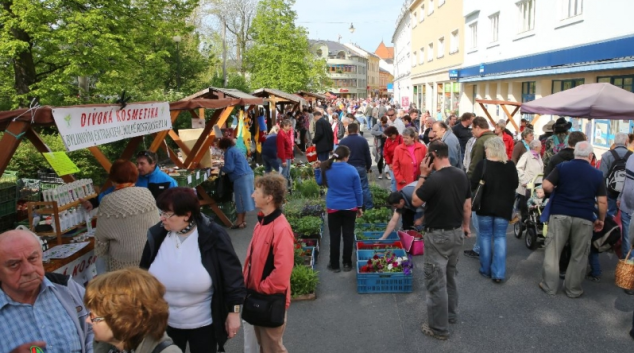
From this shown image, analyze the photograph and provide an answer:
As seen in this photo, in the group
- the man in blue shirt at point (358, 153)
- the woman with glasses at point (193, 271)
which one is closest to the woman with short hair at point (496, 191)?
the man in blue shirt at point (358, 153)

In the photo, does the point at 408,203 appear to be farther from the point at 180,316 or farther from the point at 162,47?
the point at 162,47

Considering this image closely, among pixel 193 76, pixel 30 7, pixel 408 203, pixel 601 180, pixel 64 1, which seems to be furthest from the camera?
pixel 193 76

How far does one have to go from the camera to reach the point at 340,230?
6633 mm

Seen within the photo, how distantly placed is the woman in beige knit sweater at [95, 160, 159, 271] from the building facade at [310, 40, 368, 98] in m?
103

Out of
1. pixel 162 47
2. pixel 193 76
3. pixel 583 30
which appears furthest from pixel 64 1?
pixel 583 30

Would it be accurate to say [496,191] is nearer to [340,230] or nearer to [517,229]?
[340,230]

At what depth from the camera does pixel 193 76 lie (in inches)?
1001

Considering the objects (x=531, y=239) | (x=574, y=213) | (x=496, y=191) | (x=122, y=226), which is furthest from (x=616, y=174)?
(x=122, y=226)

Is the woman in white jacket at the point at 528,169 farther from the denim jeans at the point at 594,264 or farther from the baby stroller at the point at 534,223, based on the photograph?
the denim jeans at the point at 594,264

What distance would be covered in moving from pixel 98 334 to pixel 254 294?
144 centimetres

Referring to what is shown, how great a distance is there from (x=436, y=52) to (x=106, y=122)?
28950 millimetres

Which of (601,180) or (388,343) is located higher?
(601,180)

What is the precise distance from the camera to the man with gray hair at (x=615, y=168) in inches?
250

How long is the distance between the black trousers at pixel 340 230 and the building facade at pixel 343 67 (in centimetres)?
10074
